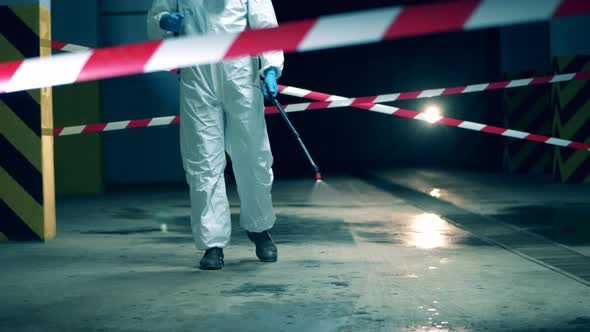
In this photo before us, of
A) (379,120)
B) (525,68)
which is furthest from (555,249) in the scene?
(379,120)

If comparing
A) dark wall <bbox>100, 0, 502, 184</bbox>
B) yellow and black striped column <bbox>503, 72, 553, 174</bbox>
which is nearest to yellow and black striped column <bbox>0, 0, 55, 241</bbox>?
yellow and black striped column <bbox>503, 72, 553, 174</bbox>

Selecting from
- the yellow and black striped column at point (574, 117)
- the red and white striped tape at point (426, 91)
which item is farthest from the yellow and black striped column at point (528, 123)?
the red and white striped tape at point (426, 91)

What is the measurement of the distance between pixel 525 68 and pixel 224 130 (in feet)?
30.7

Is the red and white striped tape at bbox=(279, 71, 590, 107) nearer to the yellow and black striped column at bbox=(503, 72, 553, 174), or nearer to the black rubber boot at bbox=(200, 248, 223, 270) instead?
the black rubber boot at bbox=(200, 248, 223, 270)

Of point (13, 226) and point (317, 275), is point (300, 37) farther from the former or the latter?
point (13, 226)

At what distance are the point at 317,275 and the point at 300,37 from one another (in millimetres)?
2008

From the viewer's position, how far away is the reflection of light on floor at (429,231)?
5836 millimetres

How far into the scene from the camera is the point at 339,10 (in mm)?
15820

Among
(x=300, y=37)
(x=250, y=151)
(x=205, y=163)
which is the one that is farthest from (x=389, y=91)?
(x=300, y=37)

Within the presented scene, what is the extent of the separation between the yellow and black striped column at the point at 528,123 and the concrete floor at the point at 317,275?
4.17 metres

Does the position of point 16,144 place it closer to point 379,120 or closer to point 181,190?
point 181,190

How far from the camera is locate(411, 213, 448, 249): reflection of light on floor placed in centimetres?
584

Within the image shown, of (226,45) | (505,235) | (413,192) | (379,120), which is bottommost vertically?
(379,120)

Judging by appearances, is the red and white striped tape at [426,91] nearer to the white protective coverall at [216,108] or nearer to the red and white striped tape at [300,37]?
the white protective coverall at [216,108]
